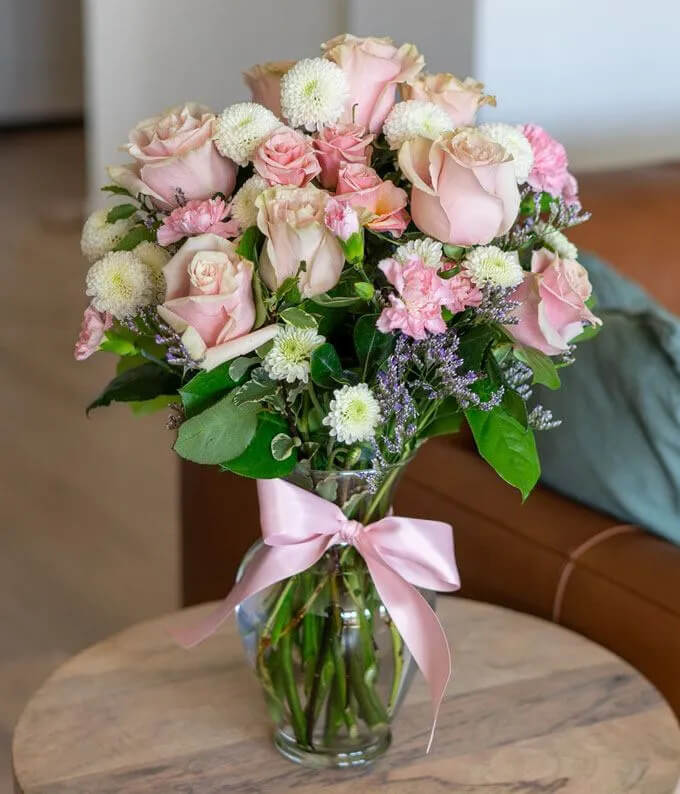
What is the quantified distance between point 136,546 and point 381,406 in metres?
→ 1.88

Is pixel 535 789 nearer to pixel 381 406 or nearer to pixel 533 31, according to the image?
pixel 381 406

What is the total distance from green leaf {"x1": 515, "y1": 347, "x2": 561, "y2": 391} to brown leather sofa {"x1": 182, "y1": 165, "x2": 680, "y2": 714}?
38 cm

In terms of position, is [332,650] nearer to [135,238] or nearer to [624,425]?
[135,238]

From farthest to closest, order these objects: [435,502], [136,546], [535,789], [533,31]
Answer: [136,546] < [533,31] < [435,502] < [535,789]

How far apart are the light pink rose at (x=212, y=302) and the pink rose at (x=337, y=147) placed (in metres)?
0.10

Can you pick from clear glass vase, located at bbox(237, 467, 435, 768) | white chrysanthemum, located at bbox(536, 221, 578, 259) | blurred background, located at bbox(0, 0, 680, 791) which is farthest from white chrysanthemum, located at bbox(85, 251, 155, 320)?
blurred background, located at bbox(0, 0, 680, 791)

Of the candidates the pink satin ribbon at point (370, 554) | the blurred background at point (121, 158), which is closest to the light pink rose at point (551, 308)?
the pink satin ribbon at point (370, 554)

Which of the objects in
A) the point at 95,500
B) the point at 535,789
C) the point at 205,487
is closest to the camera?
the point at 535,789

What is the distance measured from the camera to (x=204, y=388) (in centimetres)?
95

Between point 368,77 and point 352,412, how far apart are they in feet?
0.86

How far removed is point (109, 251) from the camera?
102cm

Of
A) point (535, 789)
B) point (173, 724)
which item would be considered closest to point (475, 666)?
point (535, 789)

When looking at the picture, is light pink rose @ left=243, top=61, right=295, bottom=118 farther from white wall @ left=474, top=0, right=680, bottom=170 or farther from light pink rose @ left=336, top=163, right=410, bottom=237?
white wall @ left=474, top=0, right=680, bottom=170

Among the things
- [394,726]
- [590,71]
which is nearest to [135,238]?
[394,726]
